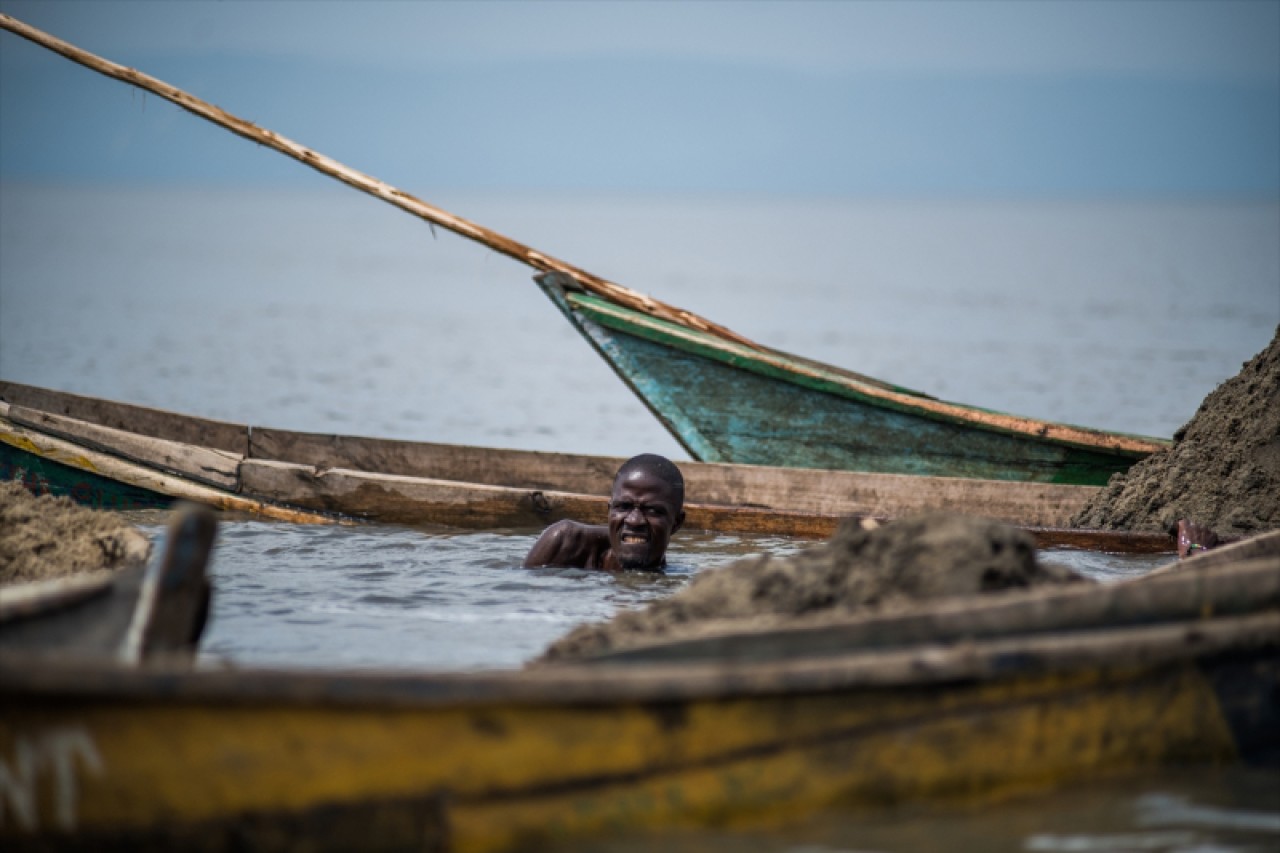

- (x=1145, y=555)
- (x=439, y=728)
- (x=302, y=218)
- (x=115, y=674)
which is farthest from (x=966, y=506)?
(x=302, y=218)

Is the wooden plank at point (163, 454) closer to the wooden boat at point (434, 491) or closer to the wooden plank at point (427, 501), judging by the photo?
the wooden boat at point (434, 491)

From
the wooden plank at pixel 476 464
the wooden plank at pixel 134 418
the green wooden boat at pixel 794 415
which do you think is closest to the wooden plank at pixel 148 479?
the wooden plank at pixel 476 464

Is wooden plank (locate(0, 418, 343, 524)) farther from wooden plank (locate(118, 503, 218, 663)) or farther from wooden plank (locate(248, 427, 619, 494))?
wooden plank (locate(118, 503, 218, 663))

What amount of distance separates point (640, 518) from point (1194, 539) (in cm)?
243

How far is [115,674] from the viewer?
270cm

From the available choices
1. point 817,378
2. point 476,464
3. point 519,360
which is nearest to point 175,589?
point 476,464

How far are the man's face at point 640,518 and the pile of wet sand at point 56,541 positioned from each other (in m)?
2.11

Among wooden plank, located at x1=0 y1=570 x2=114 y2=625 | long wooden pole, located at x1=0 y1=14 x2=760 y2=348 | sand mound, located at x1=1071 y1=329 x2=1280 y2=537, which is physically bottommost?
wooden plank, located at x1=0 y1=570 x2=114 y2=625

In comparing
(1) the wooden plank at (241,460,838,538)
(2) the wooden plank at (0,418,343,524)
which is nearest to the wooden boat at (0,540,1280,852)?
(1) the wooden plank at (241,460,838,538)

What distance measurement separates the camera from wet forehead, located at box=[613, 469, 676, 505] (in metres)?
6.19

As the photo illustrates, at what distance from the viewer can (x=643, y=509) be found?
6.27 metres

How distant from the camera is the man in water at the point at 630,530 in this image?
6.23 m

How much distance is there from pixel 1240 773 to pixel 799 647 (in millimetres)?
1372

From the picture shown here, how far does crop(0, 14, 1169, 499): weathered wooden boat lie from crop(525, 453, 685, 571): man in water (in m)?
2.29
